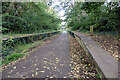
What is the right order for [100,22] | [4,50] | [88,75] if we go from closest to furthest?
[88,75] < [4,50] < [100,22]

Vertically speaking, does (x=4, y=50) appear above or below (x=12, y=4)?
below

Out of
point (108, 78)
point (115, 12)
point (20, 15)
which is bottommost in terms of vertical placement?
point (108, 78)

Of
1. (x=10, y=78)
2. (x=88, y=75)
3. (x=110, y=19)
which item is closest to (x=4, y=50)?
(x=10, y=78)

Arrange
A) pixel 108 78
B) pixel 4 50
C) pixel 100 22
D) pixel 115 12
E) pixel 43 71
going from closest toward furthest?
pixel 108 78
pixel 43 71
pixel 4 50
pixel 115 12
pixel 100 22

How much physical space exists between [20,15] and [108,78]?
955 cm

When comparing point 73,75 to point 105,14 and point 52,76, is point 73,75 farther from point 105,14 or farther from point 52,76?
point 105,14

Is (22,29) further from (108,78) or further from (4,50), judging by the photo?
(108,78)

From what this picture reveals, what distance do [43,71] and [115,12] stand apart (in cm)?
682

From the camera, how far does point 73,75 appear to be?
7.39ft

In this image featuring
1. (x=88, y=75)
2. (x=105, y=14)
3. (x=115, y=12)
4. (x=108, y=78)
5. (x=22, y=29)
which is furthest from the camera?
(x=22, y=29)

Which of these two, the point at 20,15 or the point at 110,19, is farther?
the point at 20,15

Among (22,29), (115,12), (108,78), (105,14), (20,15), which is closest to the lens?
(108,78)

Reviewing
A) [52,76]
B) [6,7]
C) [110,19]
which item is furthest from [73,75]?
[6,7]

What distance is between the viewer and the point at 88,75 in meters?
2.18
